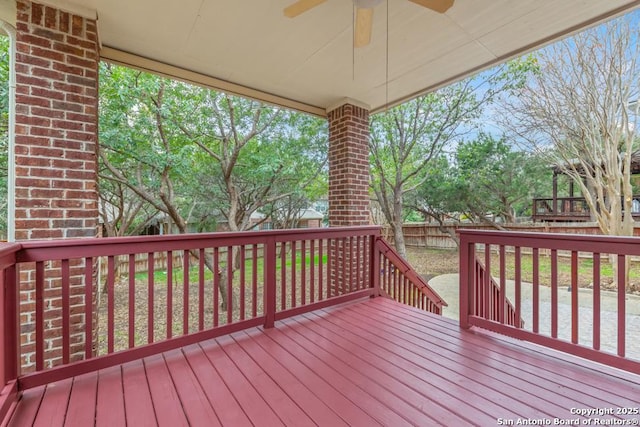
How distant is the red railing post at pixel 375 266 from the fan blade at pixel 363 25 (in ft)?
6.92

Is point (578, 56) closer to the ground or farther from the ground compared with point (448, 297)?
farther from the ground

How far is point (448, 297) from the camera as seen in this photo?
7379mm

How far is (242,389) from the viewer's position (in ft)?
5.61

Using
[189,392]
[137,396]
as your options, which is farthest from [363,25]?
[137,396]

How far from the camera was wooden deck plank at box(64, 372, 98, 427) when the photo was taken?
1444 mm

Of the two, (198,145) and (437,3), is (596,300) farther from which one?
(198,145)

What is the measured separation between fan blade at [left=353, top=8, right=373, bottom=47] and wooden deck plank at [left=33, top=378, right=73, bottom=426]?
114 inches

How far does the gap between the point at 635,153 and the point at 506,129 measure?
288 centimetres

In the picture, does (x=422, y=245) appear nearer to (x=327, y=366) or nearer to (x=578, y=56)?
(x=578, y=56)

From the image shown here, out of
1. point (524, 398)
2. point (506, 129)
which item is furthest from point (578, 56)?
point (524, 398)

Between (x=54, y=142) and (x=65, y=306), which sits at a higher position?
(x=54, y=142)

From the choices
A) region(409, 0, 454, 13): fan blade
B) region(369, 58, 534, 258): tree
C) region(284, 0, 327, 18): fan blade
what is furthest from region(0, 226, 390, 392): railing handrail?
region(369, 58, 534, 258): tree

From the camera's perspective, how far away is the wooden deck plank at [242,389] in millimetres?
1478

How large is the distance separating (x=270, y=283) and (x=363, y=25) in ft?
7.27
